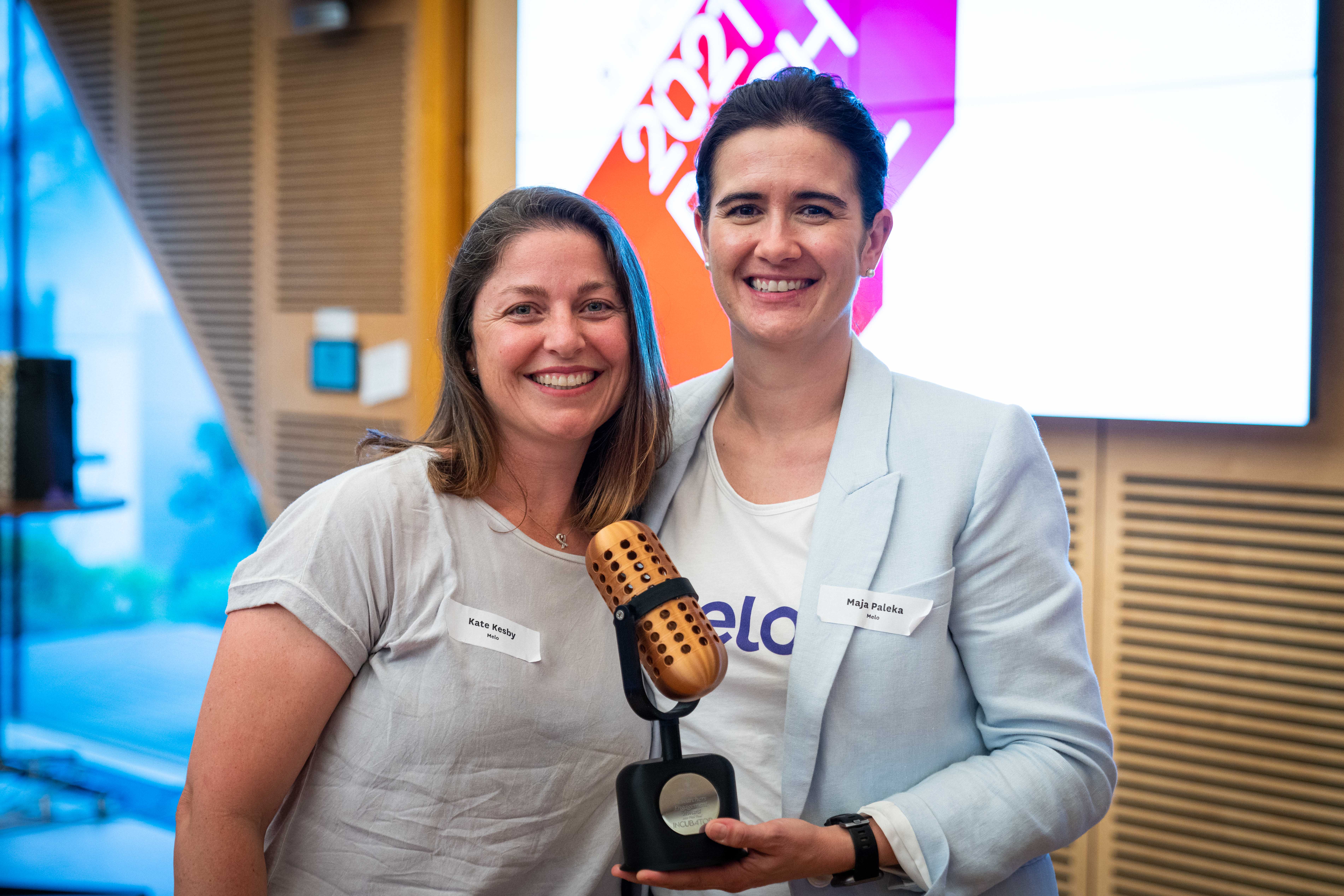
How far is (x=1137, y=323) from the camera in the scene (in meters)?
2.58

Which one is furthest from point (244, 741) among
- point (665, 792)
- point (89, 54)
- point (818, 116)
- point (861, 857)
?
point (89, 54)

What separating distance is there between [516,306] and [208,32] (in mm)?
3295

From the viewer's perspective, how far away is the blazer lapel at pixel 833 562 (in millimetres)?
1453

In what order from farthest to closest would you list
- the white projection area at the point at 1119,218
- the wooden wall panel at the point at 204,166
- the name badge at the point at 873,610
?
the wooden wall panel at the point at 204,166
the white projection area at the point at 1119,218
the name badge at the point at 873,610

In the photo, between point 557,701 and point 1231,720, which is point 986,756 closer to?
point 557,701

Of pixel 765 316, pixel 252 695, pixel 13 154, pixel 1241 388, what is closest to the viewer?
pixel 252 695

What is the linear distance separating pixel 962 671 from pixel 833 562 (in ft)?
0.90

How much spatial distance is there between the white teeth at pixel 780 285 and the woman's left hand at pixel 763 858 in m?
0.80

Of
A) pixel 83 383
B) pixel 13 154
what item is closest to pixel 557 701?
pixel 83 383

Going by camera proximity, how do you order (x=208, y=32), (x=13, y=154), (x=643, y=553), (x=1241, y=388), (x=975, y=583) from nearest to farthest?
(x=643, y=553)
(x=975, y=583)
(x=1241, y=388)
(x=208, y=32)
(x=13, y=154)

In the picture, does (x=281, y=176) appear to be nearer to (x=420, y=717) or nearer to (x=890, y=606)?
(x=420, y=717)

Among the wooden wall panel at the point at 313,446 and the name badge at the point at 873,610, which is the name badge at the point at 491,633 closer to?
the name badge at the point at 873,610

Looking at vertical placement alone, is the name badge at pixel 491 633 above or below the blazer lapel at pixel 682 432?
below

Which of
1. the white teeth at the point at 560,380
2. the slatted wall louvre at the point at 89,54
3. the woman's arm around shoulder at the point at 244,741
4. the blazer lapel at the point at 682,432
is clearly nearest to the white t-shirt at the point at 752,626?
the blazer lapel at the point at 682,432
